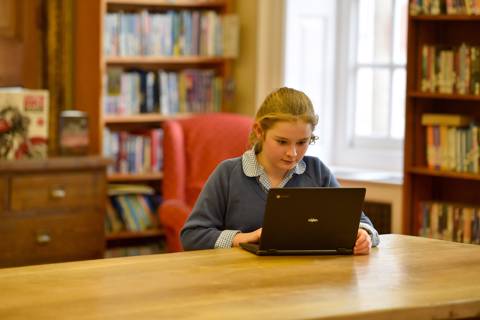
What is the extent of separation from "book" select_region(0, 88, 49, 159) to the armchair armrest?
0.69 metres

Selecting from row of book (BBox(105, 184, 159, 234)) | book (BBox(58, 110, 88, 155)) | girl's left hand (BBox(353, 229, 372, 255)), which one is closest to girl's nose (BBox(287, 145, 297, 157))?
girl's left hand (BBox(353, 229, 372, 255))

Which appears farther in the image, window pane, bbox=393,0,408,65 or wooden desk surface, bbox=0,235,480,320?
window pane, bbox=393,0,408,65

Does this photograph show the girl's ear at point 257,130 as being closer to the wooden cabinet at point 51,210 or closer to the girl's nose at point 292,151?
the girl's nose at point 292,151

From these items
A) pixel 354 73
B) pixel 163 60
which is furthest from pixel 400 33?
pixel 163 60

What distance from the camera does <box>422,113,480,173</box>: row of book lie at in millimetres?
4543

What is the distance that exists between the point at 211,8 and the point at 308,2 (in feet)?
1.77

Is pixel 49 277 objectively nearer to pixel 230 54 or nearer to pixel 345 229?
pixel 345 229

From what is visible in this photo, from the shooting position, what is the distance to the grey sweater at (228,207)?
2945mm

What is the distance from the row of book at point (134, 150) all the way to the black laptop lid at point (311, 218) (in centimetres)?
239

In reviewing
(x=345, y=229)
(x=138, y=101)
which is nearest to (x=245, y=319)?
(x=345, y=229)

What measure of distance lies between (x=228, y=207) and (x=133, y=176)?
2.13 meters

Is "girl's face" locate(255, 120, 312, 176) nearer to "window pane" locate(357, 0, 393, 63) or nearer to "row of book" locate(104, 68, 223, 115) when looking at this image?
"row of book" locate(104, 68, 223, 115)

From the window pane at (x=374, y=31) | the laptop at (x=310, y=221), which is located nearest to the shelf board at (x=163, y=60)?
the window pane at (x=374, y=31)

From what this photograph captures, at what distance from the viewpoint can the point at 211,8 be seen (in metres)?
5.42
